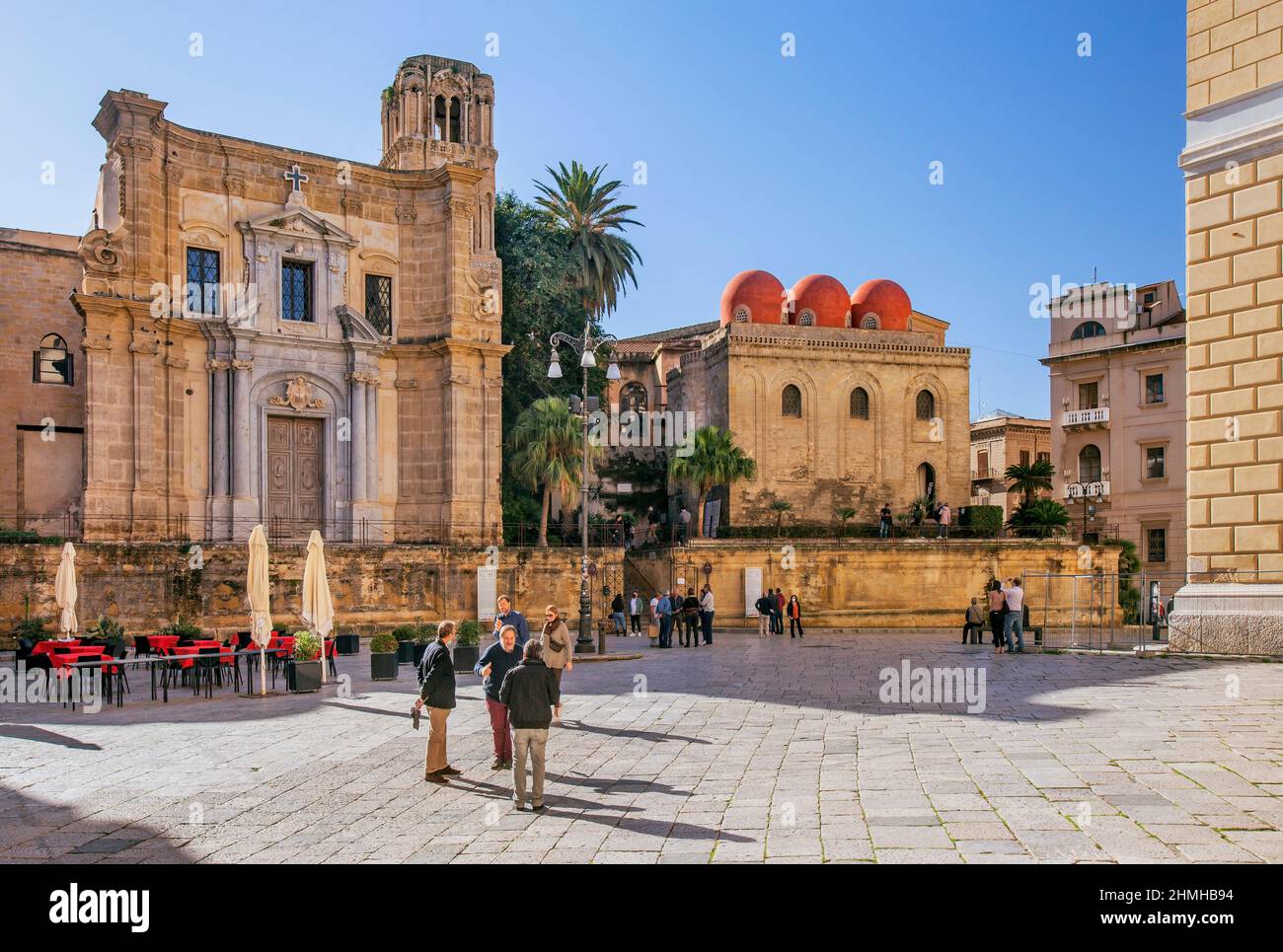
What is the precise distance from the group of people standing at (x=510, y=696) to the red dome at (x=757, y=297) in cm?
3521

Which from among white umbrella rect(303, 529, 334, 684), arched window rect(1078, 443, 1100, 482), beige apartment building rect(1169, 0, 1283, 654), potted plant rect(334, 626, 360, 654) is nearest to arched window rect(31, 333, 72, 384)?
potted plant rect(334, 626, 360, 654)

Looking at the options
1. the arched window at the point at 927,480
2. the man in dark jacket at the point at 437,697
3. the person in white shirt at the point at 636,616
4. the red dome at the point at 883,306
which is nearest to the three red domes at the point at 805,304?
→ the red dome at the point at 883,306

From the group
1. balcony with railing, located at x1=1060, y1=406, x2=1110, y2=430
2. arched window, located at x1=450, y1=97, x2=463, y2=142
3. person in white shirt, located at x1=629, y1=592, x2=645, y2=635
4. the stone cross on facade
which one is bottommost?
person in white shirt, located at x1=629, y1=592, x2=645, y2=635

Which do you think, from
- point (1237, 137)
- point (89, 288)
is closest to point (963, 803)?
point (1237, 137)

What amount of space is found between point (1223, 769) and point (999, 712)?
4.16 meters

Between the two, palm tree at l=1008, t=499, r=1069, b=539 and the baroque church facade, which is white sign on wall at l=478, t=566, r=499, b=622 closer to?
the baroque church facade

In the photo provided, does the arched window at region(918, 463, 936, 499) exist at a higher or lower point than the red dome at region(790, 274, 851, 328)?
→ lower

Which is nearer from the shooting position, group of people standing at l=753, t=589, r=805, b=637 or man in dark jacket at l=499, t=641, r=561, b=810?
man in dark jacket at l=499, t=641, r=561, b=810

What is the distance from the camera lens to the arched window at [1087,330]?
152 feet

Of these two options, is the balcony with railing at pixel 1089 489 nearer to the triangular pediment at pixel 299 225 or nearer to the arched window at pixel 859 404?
the arched window at pixel 859 404

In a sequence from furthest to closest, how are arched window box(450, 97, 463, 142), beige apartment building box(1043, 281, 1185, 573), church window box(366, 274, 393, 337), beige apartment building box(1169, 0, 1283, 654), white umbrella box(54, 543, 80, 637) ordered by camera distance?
beige apartment building box(1043, 281, 1185, 573) → arched window box(450, 97, 463, 142) → church window box(366, 274, 393, 337) → white umbrella box(54, 543, 80, 637) → beige apartment building box(1169, 0, 1283, 654)

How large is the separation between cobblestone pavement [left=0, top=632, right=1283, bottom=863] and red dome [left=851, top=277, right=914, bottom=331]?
33.8 meters

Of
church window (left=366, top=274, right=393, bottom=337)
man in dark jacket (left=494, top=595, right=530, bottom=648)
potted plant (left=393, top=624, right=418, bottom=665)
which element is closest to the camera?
man in dark jacket (left=494, top=595, right=530, bottom=648)

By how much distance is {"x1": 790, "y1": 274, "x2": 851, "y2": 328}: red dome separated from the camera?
46844mm
